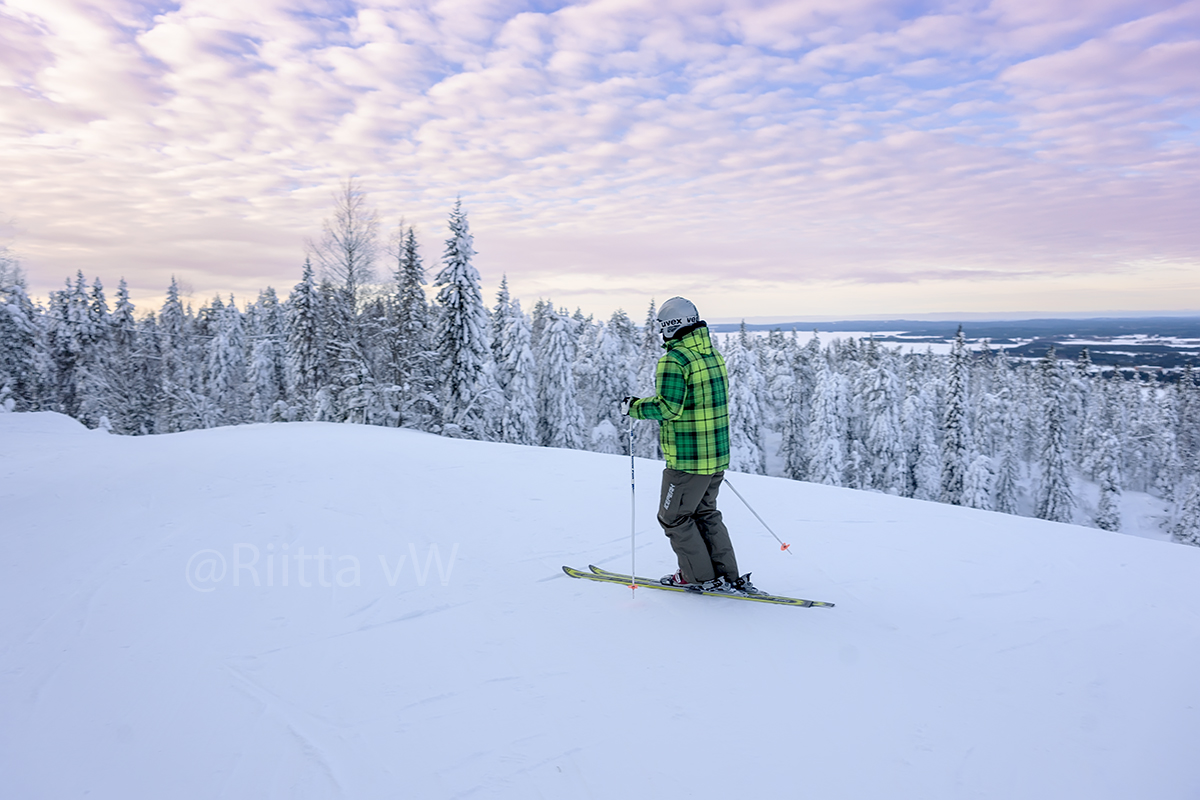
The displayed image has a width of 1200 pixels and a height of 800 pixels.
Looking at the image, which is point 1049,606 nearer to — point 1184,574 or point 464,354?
point 1184,574

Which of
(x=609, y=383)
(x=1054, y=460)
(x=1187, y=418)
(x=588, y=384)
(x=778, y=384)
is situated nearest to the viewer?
(x=1054, y=460)

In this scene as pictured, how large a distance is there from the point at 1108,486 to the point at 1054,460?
9.81m

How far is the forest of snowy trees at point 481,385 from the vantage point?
2588cm

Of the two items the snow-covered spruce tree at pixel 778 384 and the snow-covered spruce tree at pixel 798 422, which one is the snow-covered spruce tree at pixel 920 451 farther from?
the snow-covered spruce tree at pixel 778 384

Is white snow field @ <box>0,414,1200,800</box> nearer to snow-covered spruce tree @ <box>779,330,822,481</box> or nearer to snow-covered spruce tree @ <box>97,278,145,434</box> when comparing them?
snow-covered spruce tree @ <box>97,278,145,434</box>

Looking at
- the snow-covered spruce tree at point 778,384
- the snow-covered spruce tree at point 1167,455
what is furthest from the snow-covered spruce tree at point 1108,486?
the snow-covered spruce tree at point 778,384

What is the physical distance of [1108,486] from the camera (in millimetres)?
42719

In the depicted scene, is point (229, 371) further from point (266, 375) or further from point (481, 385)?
point (481, 385)

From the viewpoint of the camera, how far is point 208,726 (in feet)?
9.52

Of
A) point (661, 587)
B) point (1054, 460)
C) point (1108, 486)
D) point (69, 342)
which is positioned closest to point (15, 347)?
point (69, 342)

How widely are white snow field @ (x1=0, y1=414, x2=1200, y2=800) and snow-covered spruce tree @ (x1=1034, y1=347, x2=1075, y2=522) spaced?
128ft

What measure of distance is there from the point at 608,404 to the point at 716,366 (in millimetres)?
37435

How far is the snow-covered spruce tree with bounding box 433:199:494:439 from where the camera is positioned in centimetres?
2516

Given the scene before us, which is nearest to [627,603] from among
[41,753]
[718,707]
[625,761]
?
[718,707]
